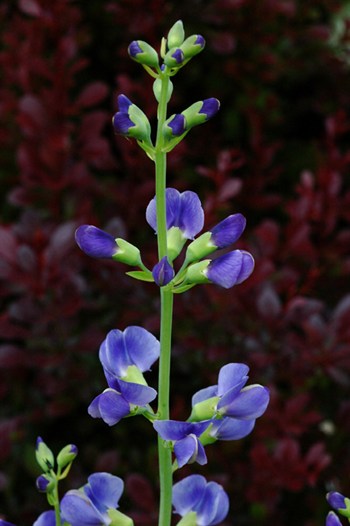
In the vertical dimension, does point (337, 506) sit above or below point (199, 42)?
below

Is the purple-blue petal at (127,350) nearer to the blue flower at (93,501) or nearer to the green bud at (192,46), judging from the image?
the blue flower at (93,501)

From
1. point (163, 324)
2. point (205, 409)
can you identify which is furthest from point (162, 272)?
point (205, 409)

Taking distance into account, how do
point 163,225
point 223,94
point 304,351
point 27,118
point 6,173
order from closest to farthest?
point 163,225
point 304,351
point 27,118
point 6,173
point 223,94

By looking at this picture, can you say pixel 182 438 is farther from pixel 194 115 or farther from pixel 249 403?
pixel 194 115

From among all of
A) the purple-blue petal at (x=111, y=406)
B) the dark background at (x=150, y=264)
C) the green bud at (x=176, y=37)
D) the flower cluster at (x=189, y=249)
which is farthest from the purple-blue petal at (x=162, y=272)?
the dark background at (x=150, y=264)

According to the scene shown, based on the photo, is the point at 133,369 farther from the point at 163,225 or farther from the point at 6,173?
the point at 6,173

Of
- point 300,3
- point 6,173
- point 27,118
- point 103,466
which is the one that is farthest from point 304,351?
point 300,3
